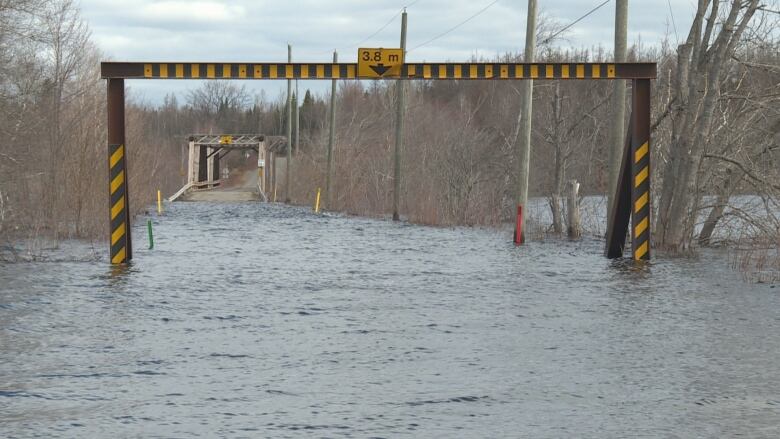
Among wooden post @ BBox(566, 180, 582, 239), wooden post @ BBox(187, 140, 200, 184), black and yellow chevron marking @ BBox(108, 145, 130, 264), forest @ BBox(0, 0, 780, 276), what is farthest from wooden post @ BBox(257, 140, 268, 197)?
black and yellow chevron marking @ BBox(108, 145, 130, 264)

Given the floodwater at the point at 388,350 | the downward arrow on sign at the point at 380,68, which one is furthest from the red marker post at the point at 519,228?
the downward arrow on sign at the point at 380,68

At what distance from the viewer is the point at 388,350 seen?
40.1 ft

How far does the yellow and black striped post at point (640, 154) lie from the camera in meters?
21.7

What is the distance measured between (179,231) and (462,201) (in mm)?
10240

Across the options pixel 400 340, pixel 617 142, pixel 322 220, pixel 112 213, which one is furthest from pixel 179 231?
pixel 400 340

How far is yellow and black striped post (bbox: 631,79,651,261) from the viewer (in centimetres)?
2170

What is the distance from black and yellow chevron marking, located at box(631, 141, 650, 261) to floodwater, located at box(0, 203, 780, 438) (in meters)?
0.82

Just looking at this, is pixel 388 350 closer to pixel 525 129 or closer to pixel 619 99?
pixel 619 99

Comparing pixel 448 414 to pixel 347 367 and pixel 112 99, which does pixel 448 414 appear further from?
pixel 112 99

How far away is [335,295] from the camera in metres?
17.5

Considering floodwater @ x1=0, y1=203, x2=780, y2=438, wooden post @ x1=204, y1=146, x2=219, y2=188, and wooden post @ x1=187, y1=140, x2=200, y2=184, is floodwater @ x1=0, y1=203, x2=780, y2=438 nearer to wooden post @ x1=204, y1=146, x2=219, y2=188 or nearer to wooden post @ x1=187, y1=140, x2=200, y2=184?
wooden post @ x1=187, y1=140, x2=200, y2=184

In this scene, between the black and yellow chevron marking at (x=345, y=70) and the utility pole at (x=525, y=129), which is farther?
the utility pole at (x=525, y=129)

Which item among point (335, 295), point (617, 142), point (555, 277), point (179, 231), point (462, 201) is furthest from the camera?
point (462, 201)

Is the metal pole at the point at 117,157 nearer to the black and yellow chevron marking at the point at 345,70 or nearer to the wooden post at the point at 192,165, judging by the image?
the black and yellow chevron marking at the point at 345,70
